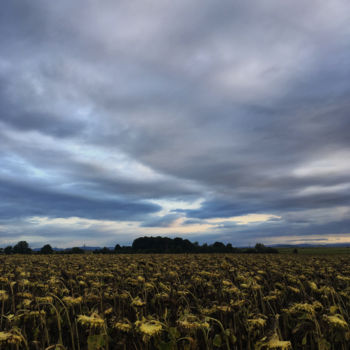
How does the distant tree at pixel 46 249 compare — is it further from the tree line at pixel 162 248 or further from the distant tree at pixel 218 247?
the distant tree at pixel 218 247

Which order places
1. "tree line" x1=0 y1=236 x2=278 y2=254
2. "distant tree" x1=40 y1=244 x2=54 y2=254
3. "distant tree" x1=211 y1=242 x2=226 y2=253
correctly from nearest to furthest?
1. "distant tree" x1=40 y1=244 x2=54 y2=254
2. "tree line" x1=0 y1=236 x2=278 y2=254
3. "distant tree" x1=211 y1=242 x2=226 y2=253

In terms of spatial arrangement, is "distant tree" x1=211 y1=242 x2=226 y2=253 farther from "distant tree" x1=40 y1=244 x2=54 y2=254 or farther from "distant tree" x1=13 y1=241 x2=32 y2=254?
"distant tree" x1=13 y1=241 x2=32 y2=254

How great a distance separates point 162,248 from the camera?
137750 millimetres

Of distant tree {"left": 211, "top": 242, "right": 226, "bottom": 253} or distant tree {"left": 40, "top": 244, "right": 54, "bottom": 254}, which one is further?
distant tree {"left": 211, "top": 242, "right": 226, "bottom": 253}

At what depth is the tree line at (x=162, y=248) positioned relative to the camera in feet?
340

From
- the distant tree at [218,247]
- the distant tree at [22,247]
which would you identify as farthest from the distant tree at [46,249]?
the distant tree at [218,247]

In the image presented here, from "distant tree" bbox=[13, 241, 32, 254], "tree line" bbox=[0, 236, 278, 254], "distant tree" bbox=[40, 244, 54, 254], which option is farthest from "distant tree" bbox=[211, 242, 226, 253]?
"distant tree" bbox=[13, 241, 32, 254]

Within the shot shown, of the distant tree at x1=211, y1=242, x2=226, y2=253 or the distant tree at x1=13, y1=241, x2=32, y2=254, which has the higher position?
the distant tree at x1=13, y1=241, x2=32, y2=254

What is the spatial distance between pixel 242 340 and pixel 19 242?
120 m

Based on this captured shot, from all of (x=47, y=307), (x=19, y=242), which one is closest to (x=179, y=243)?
(x=19, y=242)

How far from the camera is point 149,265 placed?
749 inches

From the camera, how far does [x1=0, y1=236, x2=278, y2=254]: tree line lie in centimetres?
10350

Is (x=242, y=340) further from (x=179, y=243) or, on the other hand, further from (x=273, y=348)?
(x=179, y=243)

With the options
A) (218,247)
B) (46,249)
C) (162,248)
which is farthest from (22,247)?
(218,247)
